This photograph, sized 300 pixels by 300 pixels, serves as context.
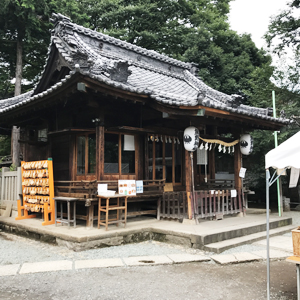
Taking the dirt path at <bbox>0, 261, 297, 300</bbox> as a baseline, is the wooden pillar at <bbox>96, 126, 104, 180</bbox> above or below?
above

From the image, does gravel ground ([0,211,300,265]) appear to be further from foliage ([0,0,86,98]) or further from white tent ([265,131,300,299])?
foliage ([0,0,86,98])

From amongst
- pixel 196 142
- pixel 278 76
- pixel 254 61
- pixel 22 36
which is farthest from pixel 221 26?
Answer: pixel 196 142

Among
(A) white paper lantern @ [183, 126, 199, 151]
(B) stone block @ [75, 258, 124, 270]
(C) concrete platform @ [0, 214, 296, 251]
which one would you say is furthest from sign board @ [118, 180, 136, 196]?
(B) stone block @ [75, 258, 124, 270]

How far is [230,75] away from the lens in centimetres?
2044

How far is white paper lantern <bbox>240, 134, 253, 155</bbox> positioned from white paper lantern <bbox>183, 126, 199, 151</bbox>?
304 centimetres

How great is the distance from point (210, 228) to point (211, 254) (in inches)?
53.2

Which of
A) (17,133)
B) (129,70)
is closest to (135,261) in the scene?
(129,70)

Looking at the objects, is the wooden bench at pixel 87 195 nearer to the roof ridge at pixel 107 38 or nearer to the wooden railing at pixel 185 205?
the wooden railing at pixel 185 205

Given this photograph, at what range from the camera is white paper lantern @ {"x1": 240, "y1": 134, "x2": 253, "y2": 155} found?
10789 mm

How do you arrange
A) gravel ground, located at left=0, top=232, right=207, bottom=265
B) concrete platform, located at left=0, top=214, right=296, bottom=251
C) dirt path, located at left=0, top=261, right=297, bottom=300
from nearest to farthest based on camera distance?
dirt path, located at left=0, top=261, right=297, bottom=300 → gravel ground, located at left=0, top=232, right=207, bottom=265 → concrete platform, located at left=0, top=214, right=296, bottom=251

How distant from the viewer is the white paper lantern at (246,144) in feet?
35.4

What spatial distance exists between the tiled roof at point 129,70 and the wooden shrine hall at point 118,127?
38mm

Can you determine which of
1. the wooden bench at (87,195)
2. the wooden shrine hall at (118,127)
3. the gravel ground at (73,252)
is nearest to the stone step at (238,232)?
the gravel ground at (73,252)

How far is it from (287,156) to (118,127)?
5.21 metres
